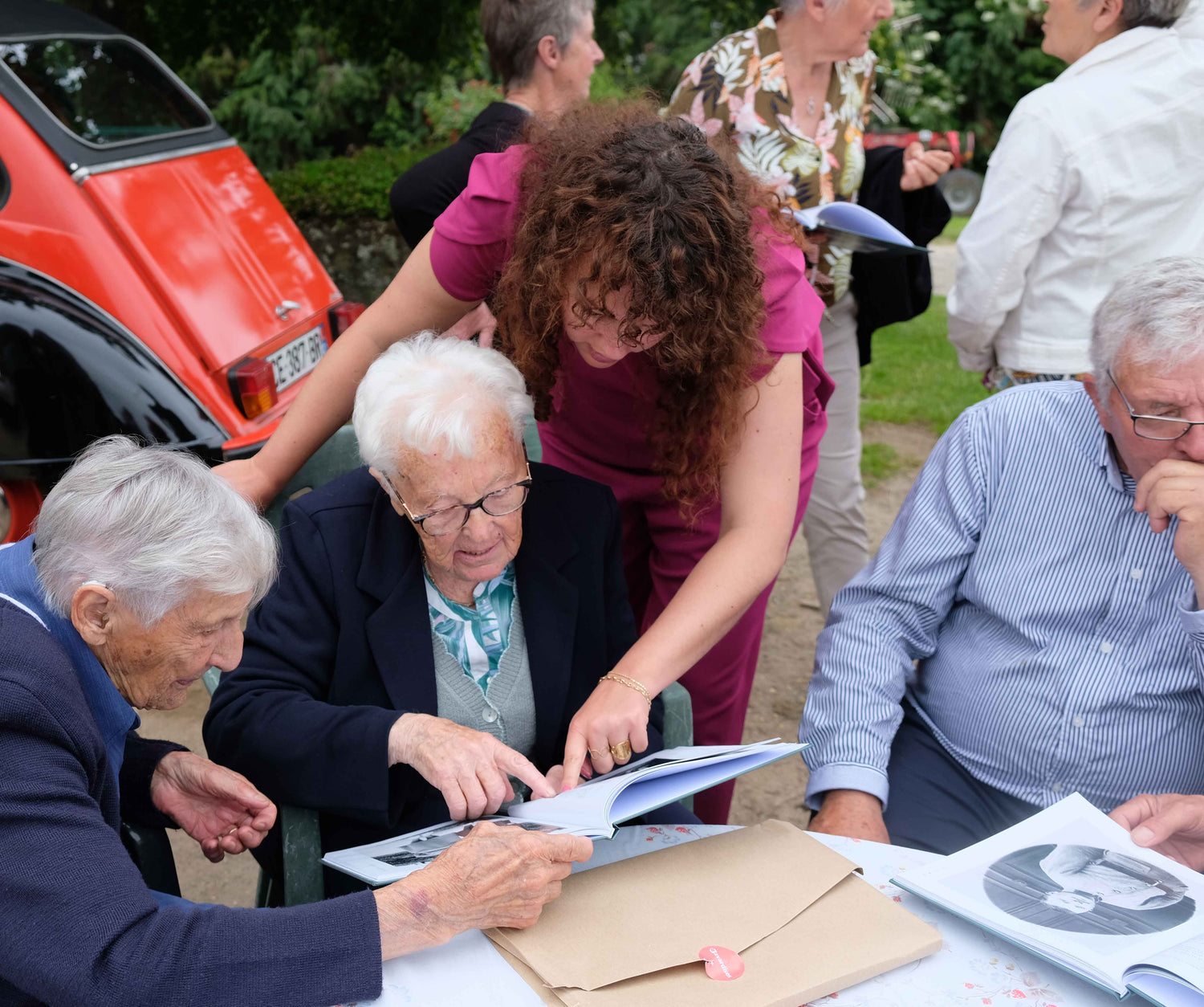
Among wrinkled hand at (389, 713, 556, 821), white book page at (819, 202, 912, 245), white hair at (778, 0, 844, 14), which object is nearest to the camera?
wrinkled hand at (389, 713, 556, 821)

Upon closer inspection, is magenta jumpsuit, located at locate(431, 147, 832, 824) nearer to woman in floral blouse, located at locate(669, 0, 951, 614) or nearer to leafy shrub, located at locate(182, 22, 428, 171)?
woman in floral blouse, located at locate(669, 0, 951, 614)

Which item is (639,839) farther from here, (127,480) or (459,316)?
(459,316)

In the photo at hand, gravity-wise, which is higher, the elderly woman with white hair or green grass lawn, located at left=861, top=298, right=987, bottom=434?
the elderly woman with white hair

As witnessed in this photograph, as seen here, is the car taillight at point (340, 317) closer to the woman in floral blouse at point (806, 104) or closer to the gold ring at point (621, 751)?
the woman in floral blouse at point (806, 104)

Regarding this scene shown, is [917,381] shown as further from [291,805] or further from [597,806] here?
[597,806]

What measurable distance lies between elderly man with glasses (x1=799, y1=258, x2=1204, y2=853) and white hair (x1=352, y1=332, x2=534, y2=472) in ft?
3.00

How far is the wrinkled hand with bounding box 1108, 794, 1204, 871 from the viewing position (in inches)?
69.9

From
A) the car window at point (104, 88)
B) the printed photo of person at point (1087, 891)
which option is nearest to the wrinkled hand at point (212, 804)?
the printed photo of person at point (1087, 891)

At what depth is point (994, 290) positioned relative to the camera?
3363mm

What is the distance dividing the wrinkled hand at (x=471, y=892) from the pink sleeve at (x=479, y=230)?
1186 mm

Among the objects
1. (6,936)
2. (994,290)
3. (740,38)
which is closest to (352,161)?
(740,38)

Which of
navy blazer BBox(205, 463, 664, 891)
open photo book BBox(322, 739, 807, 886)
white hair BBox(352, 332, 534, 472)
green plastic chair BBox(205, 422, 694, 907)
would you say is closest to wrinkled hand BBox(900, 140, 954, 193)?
green plastic chair BBox(205, 422, 694, 907)

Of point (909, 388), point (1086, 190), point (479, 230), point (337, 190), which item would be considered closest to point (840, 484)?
point (1086, 190)

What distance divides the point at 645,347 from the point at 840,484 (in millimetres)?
2235
